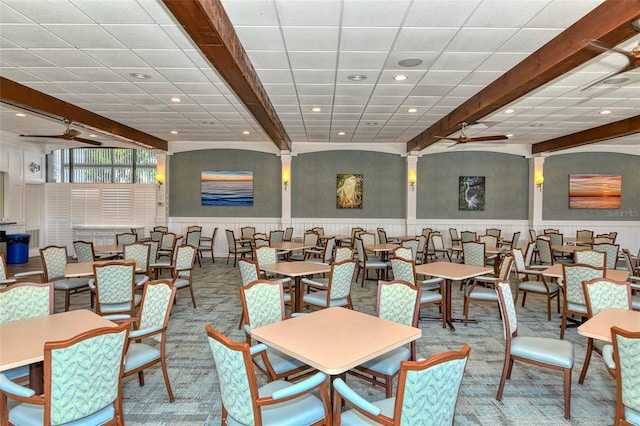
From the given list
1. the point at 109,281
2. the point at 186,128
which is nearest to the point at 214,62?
the point at 109,281

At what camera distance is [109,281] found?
4.21m

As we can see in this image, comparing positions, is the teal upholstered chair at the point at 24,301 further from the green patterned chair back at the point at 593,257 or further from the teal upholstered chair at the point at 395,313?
the green patterned chair back at the point at 593,257

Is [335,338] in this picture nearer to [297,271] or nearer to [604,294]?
[297,271]

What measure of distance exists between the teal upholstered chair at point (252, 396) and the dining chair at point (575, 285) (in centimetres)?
361

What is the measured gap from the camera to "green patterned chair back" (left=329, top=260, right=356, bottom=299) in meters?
4.32

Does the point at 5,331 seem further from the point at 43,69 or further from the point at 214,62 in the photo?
the point at 43,69

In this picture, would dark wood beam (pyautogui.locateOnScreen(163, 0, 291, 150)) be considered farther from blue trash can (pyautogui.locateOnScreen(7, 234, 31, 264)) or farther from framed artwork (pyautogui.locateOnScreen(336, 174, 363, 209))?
blue trash can (pyautogui.locateOnScreen(7, 234, 31, 264))

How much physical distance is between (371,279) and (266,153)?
5271mm

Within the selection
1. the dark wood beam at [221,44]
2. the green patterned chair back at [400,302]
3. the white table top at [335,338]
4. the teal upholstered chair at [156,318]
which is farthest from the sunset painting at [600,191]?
the teal upholstered chair at [156,318]

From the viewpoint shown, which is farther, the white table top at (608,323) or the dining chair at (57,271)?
the dining chair at (57,271)

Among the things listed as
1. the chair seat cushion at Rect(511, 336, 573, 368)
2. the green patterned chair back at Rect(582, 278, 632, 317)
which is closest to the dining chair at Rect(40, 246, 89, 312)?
the chair seat cushion at Rect(511, 336, 573, 368)

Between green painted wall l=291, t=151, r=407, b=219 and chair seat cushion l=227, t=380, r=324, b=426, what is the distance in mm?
9102

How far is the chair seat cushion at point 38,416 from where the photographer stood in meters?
2.02

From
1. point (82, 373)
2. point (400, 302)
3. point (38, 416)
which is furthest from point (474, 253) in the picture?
point (38, 416)
